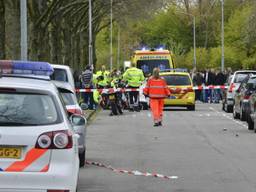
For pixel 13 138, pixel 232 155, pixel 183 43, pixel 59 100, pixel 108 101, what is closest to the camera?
pixel 13 138

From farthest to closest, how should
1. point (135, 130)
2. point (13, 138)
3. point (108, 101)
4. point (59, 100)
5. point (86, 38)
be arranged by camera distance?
point (86, 38)
point (108, 101)
point (135, 130)
point (59, 100)
point (13, 138)

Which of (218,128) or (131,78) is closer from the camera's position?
(218,128)

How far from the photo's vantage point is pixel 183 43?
9950 cm

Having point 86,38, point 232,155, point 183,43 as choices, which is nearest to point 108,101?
point 232,155

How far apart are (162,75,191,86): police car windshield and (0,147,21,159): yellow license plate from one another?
25.3 meters

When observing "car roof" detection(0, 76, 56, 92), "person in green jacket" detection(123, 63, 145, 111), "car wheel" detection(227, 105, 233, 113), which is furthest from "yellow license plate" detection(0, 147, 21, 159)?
"car wheel" detection(227, 105, 233, 113)

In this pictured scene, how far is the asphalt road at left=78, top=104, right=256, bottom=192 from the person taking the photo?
11867mm

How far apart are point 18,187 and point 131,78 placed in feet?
81.5

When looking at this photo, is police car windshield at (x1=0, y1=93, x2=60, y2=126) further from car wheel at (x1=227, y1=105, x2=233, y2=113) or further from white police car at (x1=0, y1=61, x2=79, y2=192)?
car wheel at (x1=227, y1=105, x2=233, y2=113)

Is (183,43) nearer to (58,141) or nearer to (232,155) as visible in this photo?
(232,155)

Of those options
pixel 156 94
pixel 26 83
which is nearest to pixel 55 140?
pixel 26 83

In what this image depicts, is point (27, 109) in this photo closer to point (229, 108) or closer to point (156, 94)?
point (156, 94)

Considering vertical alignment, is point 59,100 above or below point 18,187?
above

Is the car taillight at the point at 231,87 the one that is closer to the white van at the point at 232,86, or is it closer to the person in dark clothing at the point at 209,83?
the white van at the point at 232,86
